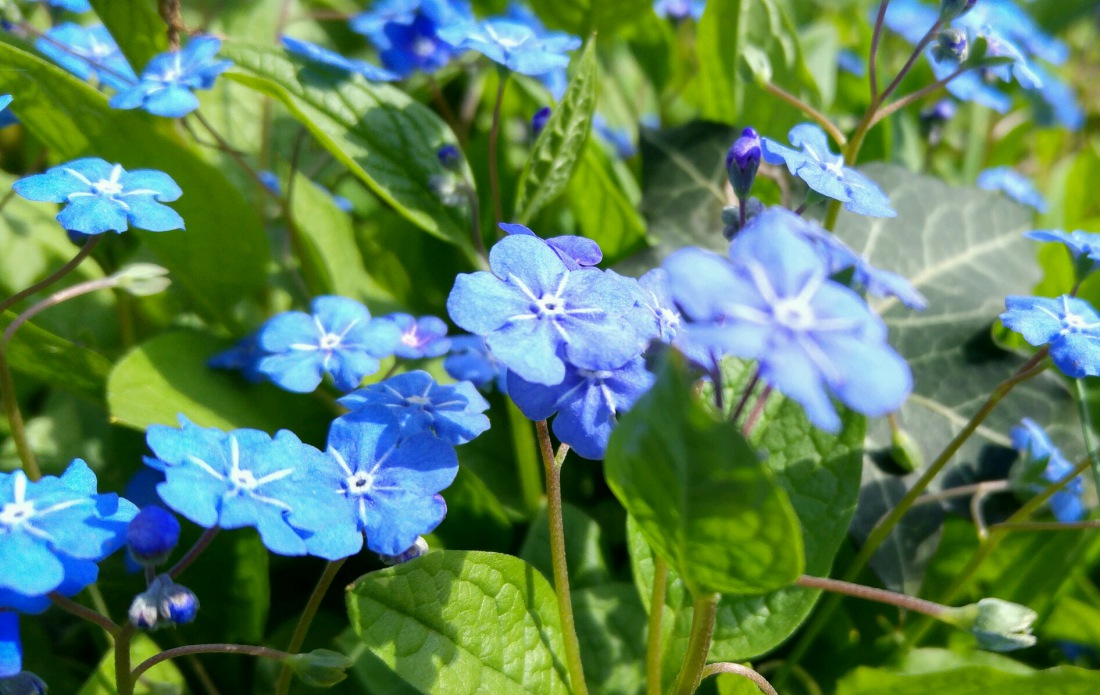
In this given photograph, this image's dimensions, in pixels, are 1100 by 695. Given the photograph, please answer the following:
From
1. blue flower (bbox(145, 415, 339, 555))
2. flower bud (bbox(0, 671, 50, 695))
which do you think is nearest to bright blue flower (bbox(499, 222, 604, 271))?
blue flower (bbox(145, 415, 339, 555))

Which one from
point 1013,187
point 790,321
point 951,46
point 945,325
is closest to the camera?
point 790,321

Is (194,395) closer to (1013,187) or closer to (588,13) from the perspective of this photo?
(588,13)

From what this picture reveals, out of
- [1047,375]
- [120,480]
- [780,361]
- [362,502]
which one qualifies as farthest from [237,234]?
[1047,375]

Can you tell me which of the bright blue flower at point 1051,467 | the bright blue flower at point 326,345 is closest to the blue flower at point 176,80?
the bright blue flower at point 326,345

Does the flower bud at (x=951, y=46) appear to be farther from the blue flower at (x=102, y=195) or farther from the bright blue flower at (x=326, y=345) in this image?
the blue flower at (x=102, y=195)

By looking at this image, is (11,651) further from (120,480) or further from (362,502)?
(120,480)

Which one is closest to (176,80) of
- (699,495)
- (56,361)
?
(56,361)
